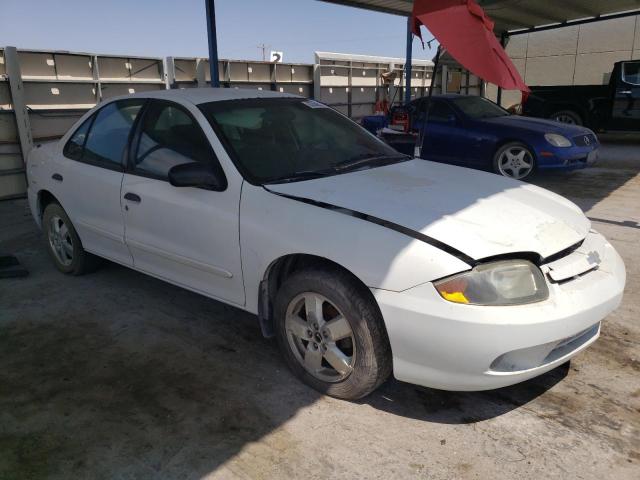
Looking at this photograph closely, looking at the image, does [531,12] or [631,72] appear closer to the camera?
[631,72]

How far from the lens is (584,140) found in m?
8.29

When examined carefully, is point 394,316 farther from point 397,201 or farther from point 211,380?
point 211,380

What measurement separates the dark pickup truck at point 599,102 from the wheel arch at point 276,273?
39.3 ft

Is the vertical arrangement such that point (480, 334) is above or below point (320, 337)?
above

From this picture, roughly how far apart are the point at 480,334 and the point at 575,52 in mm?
20535

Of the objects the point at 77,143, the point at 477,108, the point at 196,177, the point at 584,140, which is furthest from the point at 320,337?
the point at 477,108

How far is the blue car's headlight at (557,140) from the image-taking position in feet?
26.1

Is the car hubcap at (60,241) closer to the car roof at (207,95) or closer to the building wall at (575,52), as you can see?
Result: the car roof at (207,95)

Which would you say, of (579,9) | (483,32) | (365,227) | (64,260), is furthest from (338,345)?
(579,9)

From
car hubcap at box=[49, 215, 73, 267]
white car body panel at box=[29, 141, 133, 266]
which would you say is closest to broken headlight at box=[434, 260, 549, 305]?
white car body panel at box=[29, 141, 133, 266]

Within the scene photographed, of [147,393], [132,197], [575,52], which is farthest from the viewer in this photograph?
[575,52]

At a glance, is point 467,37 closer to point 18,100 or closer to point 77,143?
point 77,143

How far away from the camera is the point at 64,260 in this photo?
468 centimetres

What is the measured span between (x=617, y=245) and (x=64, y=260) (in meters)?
5.10
